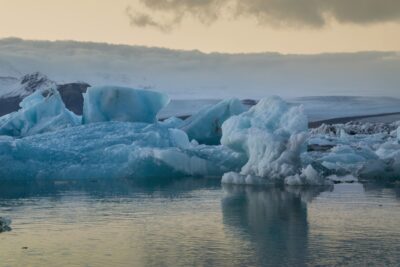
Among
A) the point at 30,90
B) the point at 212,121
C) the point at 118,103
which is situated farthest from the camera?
the point at 30,90

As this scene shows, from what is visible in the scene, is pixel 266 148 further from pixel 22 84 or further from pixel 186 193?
pixel 22 84

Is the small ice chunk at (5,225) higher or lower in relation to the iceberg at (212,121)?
lower

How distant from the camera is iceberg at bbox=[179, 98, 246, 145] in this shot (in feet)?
120

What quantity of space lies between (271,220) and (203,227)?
2.01 m

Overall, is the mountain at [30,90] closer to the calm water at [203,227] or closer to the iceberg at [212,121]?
the iceberg at [212,121]

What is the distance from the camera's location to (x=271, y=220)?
16.6 metres

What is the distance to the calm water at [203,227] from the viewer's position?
39.1 feet

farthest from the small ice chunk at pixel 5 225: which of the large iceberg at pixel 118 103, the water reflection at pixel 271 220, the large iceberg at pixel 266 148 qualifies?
the large iceberg at pixel 118 103

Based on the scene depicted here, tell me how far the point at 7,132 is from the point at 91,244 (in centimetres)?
2486

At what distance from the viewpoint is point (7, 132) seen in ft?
121

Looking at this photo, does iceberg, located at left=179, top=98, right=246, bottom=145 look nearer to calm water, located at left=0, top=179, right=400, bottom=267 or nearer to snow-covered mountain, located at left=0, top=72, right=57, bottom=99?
calm water, located at left=0, top=179, right=400, bottom=267

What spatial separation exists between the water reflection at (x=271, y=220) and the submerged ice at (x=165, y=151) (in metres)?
1.72

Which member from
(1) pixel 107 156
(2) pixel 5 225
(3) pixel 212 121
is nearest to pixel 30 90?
(3) pixel 212 121

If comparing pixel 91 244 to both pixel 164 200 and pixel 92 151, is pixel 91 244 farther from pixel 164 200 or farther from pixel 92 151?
pixel 92 151
